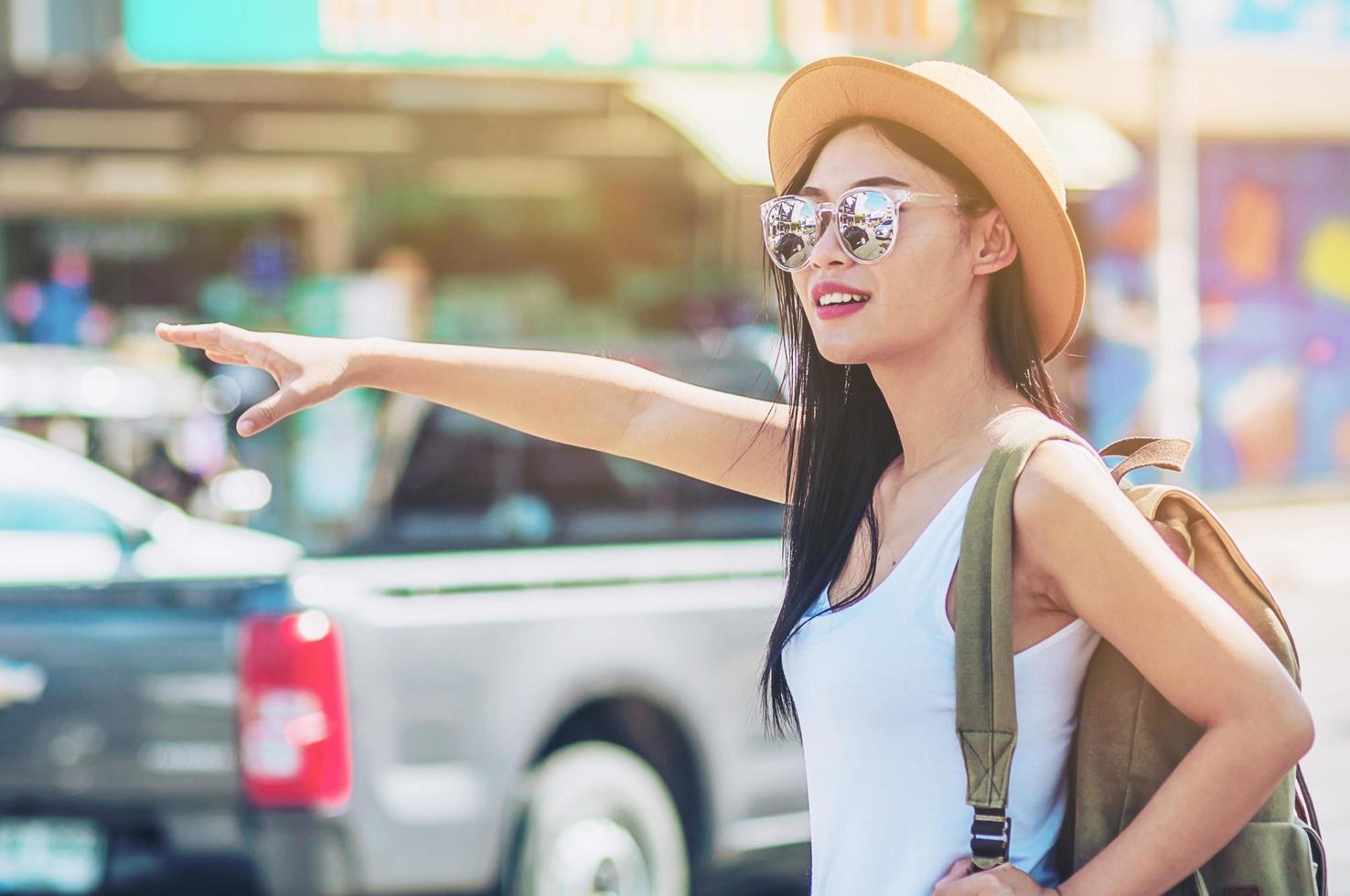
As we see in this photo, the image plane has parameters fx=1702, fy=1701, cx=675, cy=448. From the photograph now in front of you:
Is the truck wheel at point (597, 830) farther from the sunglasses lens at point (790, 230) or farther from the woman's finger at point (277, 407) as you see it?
the sunglasses lens at point (790, 230)

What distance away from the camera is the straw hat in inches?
73.1

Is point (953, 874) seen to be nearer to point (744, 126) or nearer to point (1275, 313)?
point (744, 126)

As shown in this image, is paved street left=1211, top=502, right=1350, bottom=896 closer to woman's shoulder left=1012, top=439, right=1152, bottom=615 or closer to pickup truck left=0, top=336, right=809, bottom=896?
pickup truck left=0, top=336, right=809, bottom=896

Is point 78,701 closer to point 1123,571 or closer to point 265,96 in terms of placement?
point 1123,571

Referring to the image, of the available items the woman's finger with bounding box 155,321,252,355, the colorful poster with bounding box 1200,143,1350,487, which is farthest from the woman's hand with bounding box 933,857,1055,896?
the colorful poster with bounding box 1200,143,1350,487

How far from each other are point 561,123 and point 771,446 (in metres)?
10.8

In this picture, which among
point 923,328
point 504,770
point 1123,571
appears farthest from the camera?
point 504,770

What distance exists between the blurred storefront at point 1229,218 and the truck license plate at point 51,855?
32.5 ft

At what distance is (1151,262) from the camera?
12.9 metres

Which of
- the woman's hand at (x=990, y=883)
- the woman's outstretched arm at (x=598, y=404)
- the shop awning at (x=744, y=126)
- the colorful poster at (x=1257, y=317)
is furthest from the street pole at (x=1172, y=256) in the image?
the woman's hand at (x=990, y=883)

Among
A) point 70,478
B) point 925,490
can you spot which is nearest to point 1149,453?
point 925,490

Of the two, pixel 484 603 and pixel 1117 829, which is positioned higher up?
pixel 1117 829

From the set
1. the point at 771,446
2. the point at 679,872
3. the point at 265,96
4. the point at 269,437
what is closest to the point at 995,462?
the point at 771,446

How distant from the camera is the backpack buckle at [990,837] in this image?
1707 millimetres
